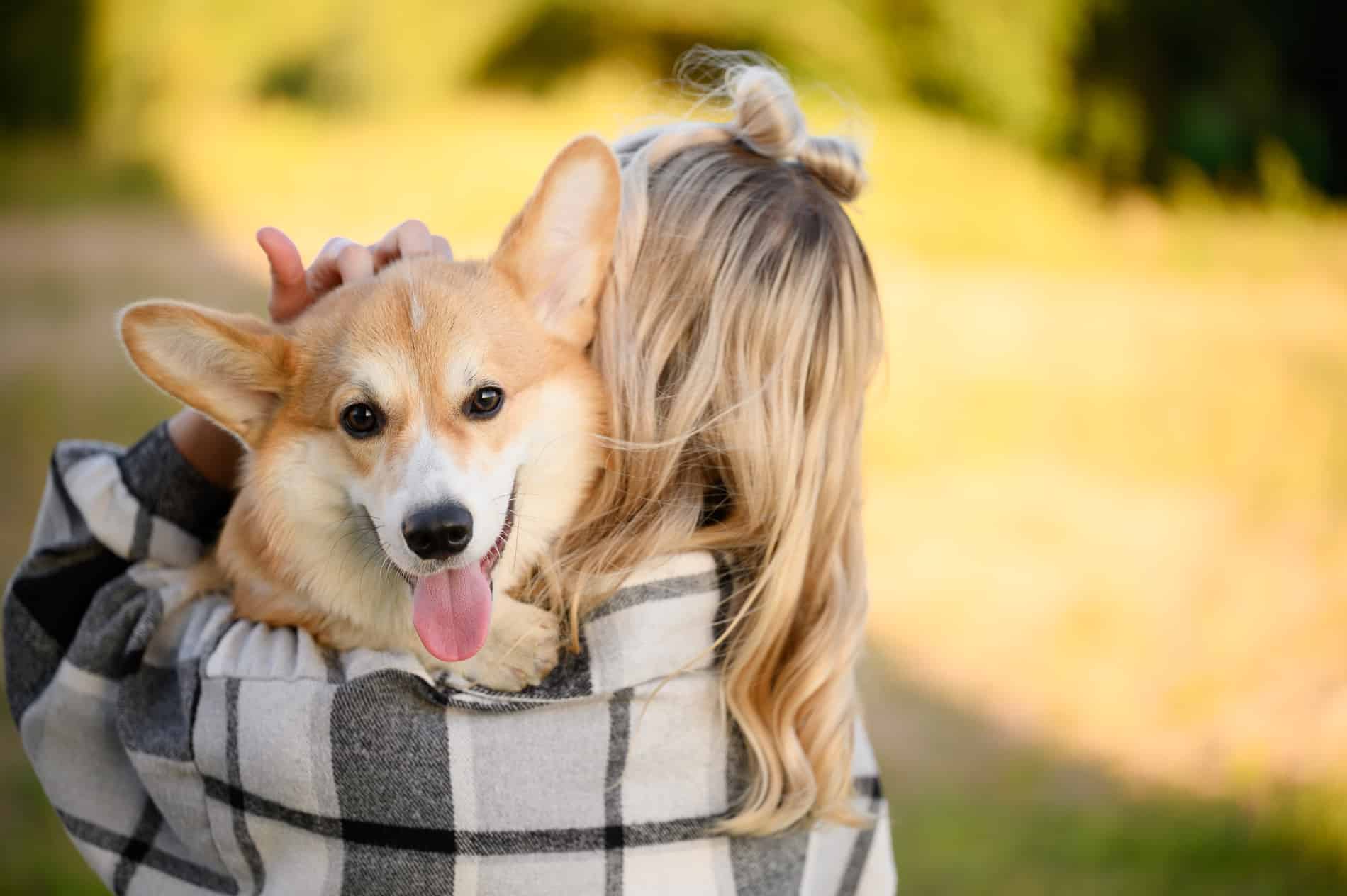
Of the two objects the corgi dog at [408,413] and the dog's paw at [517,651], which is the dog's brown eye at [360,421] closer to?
the corgi dog at [408,413]

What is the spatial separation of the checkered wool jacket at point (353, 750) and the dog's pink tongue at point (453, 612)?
0.05 metres

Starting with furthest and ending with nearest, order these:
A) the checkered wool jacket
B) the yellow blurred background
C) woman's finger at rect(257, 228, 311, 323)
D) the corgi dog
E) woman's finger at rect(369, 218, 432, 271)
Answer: the yellow blurred background, woman's finger at rect(369, 218, 432, 271), woman's finger at rect(257, 228, 311, 323), the corgi dog, the checkered wool jacket

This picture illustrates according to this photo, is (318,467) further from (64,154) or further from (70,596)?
(64,154)

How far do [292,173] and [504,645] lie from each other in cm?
424

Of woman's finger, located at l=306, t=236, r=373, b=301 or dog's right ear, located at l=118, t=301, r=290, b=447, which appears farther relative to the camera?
woman's finger, located at l=306, t=236, r=373, b=301

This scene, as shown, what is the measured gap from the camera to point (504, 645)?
1456mm

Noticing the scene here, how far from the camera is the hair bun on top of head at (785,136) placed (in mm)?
1574

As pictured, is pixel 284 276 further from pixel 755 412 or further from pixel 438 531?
pixel 755 412

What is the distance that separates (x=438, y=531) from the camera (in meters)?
1.39

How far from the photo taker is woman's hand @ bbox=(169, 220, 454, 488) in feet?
5.53

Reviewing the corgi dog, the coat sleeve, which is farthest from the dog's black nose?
the coat sleeve

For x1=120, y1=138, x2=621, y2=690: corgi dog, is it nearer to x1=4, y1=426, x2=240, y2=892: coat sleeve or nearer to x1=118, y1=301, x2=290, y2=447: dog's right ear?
x1=118, y1=301, x2=290, y2=447: dog's right ear

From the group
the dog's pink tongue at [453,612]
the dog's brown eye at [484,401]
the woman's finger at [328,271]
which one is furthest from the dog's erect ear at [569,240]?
the dog's pink tongue at [453,612]

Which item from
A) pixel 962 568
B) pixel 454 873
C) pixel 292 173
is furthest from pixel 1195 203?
pixel 454 873
